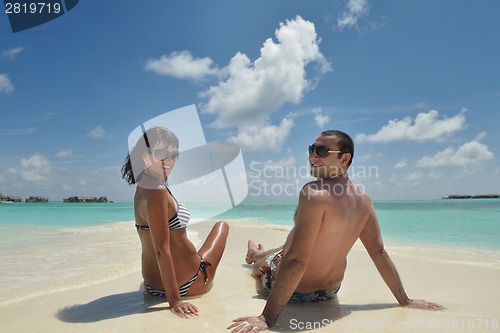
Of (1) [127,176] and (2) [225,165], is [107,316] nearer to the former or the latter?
(1) [127,176]

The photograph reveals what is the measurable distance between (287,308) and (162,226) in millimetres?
1259

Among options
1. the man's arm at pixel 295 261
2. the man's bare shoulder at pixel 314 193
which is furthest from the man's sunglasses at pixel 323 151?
the man's arm at pixel 295 261

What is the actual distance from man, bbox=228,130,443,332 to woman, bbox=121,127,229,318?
705 mm

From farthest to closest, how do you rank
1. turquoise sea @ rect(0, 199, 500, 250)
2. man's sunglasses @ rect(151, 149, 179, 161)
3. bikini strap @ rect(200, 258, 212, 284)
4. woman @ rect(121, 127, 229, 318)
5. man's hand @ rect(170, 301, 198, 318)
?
turquoise sea @ rect(0, 199, 500, 250)
bikini strap @ rect(200, 258, 212, 284)
man's sunglasses @ rect(151, 149, 179, 161)
woman @ rect(121, 127, 229, 318)
man's hand @ rect(170, 301, 198, 318)

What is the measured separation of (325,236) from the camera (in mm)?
2680

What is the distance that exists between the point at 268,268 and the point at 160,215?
4.29ft

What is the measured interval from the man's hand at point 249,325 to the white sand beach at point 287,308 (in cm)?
10

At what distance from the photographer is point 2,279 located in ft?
15.0

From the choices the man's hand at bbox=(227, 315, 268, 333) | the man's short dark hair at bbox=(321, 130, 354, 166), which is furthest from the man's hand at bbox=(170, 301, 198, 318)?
the man's short dark hair at bbox=(321, 130, 354, 166)

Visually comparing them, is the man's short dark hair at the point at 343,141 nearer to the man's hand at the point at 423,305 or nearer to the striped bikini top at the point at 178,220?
the man's hand at the point at 423,305

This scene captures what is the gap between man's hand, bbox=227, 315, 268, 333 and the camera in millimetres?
2359

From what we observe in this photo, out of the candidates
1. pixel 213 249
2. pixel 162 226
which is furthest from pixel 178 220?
pixel 213 249

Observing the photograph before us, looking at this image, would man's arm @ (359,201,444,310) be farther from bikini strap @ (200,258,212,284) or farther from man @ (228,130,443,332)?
bikini strap @ (200,258,212,284)

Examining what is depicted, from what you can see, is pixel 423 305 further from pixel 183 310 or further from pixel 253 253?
pixel 253 253
